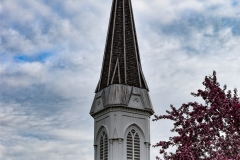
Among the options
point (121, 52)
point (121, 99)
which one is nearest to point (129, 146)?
point (121, 99)

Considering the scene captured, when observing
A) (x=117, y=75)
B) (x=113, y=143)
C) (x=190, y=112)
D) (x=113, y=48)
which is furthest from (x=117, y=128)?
A: (x=190, y=112)

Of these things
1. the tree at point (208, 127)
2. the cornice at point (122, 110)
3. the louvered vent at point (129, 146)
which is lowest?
the tree at point (208, 127)

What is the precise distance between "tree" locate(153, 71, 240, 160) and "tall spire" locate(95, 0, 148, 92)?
31958 mm

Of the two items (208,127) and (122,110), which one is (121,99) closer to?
(122,110)

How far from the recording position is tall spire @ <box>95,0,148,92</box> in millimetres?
50562

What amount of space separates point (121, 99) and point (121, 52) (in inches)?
212

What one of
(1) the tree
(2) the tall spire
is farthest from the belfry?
(1) the tree

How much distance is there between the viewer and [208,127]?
669 inches

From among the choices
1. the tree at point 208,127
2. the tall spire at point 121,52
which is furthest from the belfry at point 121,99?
the tree at point 208,127

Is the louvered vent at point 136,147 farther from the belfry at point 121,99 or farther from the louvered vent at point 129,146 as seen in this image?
the louvered vent at point 129,146

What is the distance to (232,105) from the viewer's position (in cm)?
1655

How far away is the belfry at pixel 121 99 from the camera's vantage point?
157 feet

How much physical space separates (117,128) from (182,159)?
104 feet

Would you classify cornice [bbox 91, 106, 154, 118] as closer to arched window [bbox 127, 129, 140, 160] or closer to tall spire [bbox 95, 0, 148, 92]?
arched window [bbox 127, 129, 140, 160]
